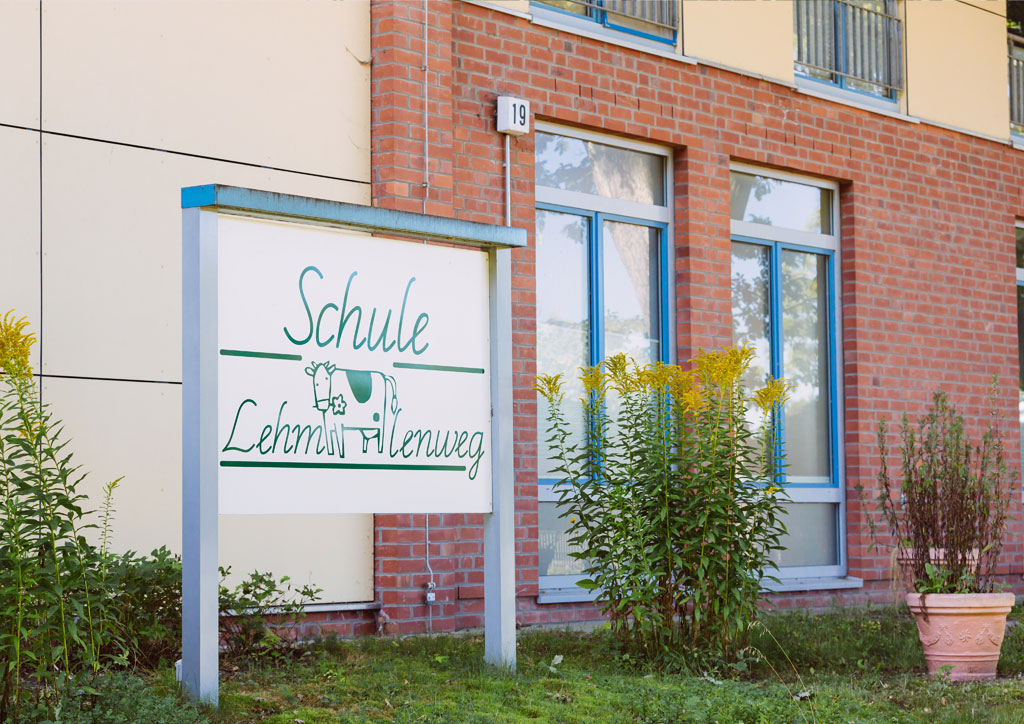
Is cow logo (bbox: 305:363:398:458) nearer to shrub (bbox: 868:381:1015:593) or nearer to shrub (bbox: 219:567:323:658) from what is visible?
shrub (bbox: 219:567:323:658)

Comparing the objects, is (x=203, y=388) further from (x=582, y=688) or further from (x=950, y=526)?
(x=950, y=526)

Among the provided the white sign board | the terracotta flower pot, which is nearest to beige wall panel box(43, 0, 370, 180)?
the white sign board

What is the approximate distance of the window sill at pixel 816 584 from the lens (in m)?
9.76

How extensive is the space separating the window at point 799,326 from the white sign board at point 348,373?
182 inches

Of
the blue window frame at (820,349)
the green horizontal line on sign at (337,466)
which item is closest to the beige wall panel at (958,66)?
the blue window frame at (820,349)

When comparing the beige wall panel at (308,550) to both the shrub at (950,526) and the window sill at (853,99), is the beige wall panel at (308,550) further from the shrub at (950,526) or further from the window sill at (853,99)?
the window sill at (853,99)

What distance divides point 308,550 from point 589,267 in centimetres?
300

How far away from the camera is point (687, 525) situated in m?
6.42

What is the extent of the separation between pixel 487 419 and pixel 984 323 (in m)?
7.08

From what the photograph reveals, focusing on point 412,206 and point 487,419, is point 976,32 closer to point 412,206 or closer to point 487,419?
point 412,206

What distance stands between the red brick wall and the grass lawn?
1.33 m

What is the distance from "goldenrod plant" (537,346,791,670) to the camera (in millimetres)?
6383

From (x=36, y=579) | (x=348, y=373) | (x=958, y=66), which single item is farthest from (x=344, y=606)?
(x=958, y=66)

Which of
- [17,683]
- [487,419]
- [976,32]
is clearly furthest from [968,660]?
[976,32]
